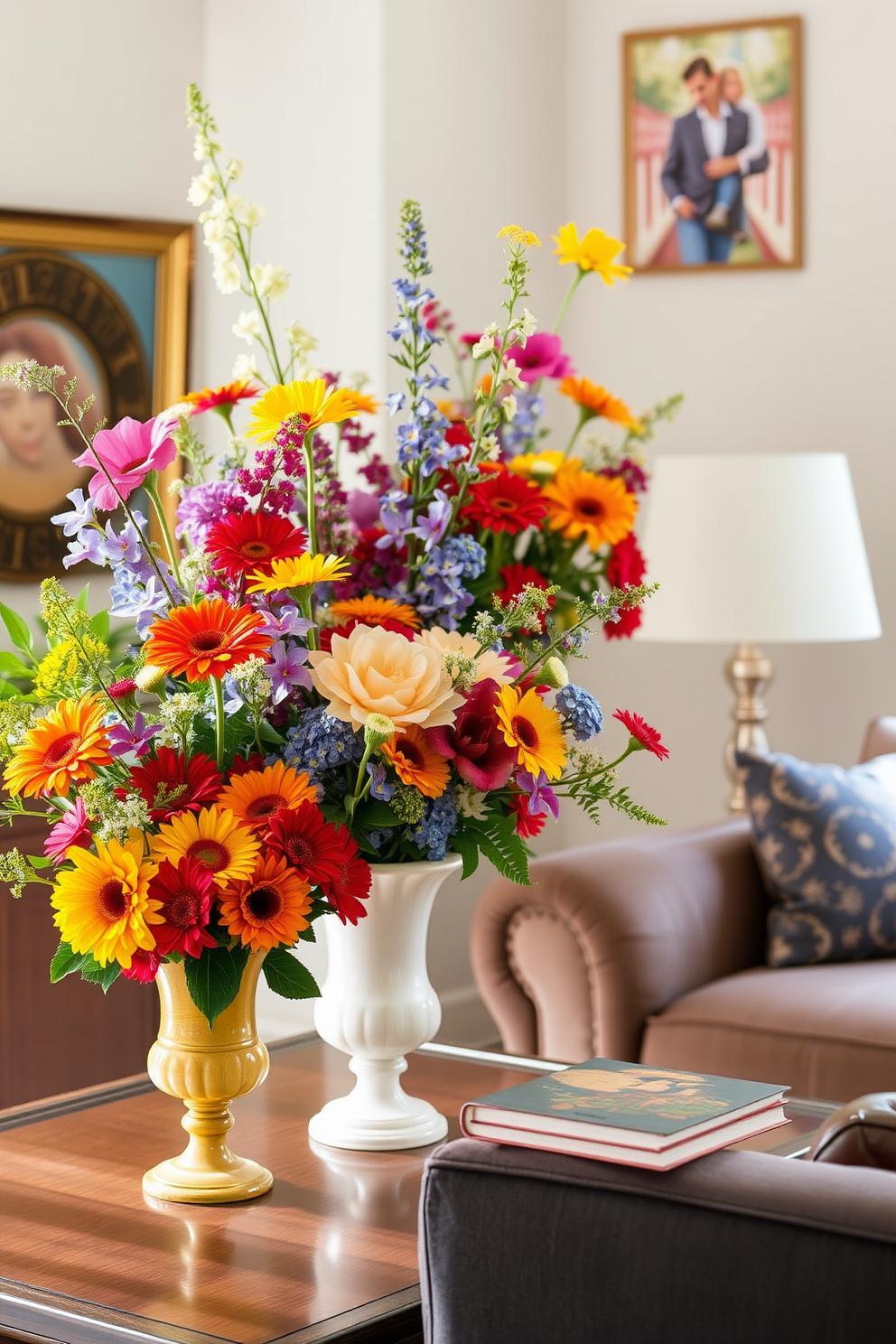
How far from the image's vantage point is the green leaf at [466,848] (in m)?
1.48

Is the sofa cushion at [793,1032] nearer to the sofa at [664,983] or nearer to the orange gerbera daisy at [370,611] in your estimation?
the sofa at [664,983]

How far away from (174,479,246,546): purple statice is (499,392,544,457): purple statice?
0.83m

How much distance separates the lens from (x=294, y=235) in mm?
3598

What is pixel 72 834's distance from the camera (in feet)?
4.39

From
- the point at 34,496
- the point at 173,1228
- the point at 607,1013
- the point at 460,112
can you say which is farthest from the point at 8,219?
the point at 173,1228

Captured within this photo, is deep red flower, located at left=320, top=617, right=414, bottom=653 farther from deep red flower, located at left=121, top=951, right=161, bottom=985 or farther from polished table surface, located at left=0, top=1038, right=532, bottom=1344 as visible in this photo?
polished table surface, located at left=0, top=1038, right=532, bottom=1344

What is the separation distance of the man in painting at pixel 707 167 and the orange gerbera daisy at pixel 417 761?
2.79m

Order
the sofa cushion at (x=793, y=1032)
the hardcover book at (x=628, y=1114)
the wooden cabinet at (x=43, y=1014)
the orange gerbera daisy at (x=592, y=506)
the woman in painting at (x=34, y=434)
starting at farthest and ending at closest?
1. the woman in painting at (x=34, y=434)
2. the wooden cabinet at (x=43, y=1014)
3. the sofa cushion at (x=793, y=1032)
4. the orange gerbera daisy at (x=592, y=506)
5. the hardcover book at (x=628, y=1114)

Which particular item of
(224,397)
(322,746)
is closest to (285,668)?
(322,746)

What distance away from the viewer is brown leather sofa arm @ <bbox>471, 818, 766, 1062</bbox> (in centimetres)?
272

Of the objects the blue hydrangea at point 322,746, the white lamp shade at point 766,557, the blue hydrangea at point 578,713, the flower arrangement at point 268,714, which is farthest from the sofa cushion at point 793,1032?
the blue hydrangea at point 322,746

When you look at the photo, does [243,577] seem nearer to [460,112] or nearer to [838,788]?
[838,788]

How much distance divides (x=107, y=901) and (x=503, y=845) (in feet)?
1.18

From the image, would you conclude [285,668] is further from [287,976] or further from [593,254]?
[593,254]
